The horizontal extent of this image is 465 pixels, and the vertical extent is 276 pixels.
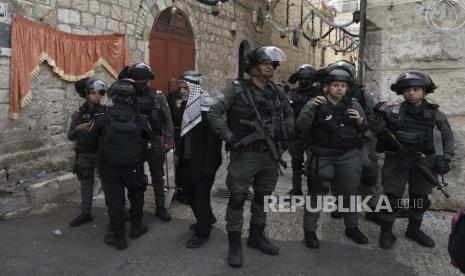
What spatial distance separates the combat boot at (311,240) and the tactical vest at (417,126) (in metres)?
1.23

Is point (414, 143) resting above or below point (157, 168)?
above

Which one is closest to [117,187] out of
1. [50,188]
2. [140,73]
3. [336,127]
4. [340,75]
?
[140,73]

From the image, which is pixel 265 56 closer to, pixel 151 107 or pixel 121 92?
pixel 121 92

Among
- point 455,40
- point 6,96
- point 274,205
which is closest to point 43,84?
point 6,96

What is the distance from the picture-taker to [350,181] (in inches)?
145

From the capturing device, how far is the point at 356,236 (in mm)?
3881

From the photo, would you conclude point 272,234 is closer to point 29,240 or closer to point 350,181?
point 350,181

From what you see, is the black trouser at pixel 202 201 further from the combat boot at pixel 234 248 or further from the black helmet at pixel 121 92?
the black helmet at pixel 121 92

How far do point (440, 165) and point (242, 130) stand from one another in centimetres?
186

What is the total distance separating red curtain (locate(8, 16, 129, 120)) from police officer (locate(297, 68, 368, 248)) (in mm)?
3834

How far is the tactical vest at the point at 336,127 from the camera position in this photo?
3566 millimetres

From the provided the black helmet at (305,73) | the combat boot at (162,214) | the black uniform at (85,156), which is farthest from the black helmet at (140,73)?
the black helmet at (305,73)

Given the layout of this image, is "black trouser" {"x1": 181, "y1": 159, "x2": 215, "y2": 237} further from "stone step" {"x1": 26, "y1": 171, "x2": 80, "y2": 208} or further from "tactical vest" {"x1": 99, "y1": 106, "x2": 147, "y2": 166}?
"stone step" {"x1": 26, "y1": 171, "x2": 80, "y2": 208}

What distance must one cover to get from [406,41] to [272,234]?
2.81 metres
